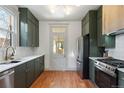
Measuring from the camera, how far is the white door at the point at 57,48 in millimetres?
8031

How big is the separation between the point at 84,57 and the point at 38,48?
3030 millimetres

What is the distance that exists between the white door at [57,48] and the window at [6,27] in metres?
3.47

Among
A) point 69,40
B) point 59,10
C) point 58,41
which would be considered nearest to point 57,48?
point 58,41

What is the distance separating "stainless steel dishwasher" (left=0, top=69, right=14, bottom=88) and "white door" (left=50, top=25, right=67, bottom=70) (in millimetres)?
5117

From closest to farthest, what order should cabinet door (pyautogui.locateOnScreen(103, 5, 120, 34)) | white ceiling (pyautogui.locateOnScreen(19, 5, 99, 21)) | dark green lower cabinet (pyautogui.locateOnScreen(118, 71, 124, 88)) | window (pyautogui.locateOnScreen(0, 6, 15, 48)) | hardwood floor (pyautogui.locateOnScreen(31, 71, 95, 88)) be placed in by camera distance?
dark green lower cabinet (pyautogui.locateOnScreen(118, 71, 124, 88)), cabinet door (pyautogui.locateOnScreen(103, 5, 120, 34)), window (pyautogui.locateOnScreen(0, 6, 15, 48)), hardwood floor (pyautogui.locateOnScreen(31, 71, 95, 88)), white ceiling (pyautogui.locateOnScreen(19, 5, 99, 21))

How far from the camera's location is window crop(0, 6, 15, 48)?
3906 mm

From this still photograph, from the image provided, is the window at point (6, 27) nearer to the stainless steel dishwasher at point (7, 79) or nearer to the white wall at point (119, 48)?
the stainless steel dishwasher at point (7, 79)

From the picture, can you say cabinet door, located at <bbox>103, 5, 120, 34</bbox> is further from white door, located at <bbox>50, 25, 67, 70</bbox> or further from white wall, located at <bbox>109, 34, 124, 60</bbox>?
white door, located at <bbox>50, 25, 67, 70</bbox>

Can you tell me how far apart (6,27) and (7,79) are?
1.92 metres

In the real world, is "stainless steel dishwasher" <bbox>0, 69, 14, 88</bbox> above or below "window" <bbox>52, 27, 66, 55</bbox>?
below

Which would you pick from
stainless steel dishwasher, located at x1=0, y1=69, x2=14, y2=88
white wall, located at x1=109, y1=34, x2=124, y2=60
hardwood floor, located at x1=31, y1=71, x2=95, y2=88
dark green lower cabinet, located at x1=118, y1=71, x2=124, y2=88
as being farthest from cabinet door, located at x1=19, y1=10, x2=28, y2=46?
dark green lower cabinet, located at x1=118, y1=71, x2=124, y2=88

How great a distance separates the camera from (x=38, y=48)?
8008mm

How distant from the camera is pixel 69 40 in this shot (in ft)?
26.2
